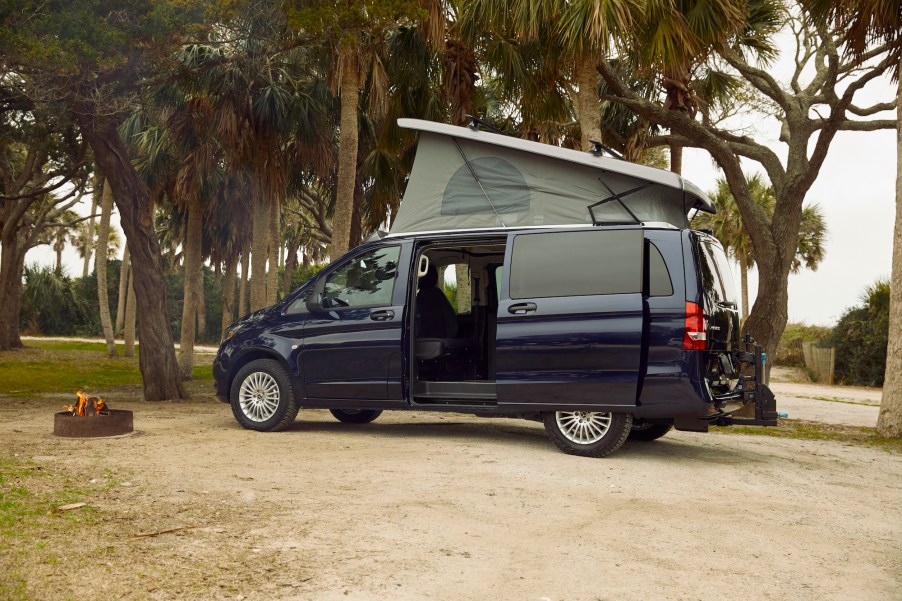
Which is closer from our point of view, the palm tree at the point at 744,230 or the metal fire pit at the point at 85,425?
the metal fire pit at the point at 85,425

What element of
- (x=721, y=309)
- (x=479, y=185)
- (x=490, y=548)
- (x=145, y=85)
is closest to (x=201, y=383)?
(x=145, y=85)

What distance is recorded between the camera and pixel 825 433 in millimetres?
12273

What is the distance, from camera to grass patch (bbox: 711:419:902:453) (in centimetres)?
1100

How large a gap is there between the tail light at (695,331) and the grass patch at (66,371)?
1260 cm

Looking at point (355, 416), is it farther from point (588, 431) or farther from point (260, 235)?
point (260, 235)

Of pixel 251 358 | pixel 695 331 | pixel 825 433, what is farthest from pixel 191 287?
pixel 695 331

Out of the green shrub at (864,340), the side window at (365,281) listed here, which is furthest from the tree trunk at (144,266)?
the green shrub at (864,340)

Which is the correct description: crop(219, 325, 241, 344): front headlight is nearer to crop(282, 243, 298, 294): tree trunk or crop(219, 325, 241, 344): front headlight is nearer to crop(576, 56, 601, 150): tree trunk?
crop(576, 56, 601, 150): tree trunk

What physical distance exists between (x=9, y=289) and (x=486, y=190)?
1012 inches

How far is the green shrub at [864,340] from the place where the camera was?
87.4ft

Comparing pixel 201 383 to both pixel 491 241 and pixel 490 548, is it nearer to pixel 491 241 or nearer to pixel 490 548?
pixel 491 241

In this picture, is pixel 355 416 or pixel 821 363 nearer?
pixel 355 416

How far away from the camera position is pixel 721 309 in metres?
8.23

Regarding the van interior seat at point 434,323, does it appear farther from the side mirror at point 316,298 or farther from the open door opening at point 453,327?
the side mirror at point 316,298
